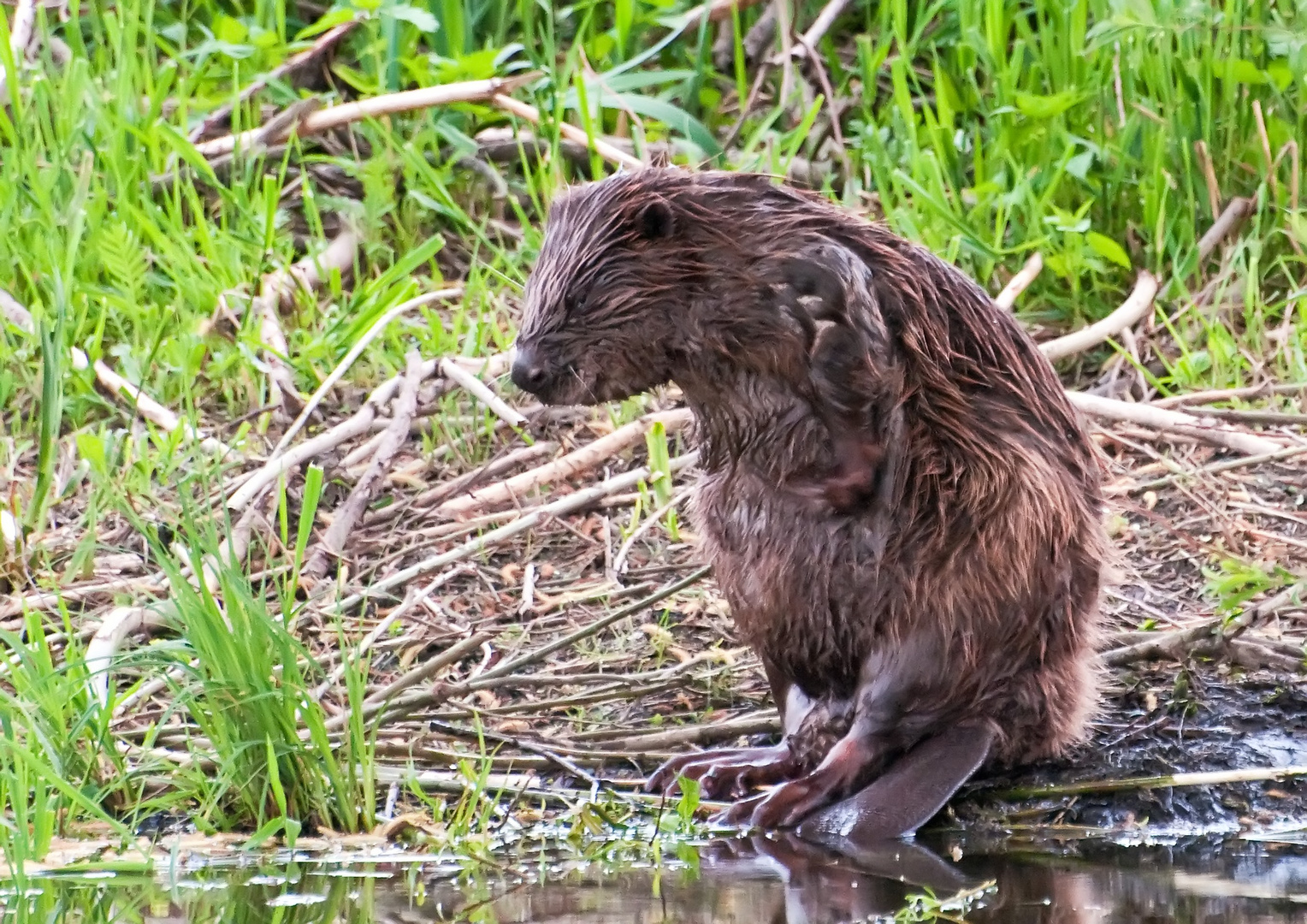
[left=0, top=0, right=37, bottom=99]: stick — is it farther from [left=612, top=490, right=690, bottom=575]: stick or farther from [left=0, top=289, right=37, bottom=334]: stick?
[left=612, top=490, right=690, bottom=575]: stick

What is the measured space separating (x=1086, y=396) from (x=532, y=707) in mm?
1542

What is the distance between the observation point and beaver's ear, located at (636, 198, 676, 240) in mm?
2793

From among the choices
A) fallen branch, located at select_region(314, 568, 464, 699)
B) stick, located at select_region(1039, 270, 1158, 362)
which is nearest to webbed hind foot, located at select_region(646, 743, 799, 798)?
fallen branch, located at select_region(314, 568, 464, 699)

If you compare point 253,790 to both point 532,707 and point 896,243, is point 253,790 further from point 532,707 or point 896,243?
point 896,243

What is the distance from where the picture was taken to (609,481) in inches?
161

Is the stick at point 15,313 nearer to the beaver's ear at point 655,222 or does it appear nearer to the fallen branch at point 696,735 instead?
the fallen branch at point 696,735

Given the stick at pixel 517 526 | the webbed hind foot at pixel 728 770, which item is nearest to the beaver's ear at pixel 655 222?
the webbed hind foot at pixel 728 770

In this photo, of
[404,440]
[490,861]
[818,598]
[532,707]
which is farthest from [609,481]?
[490,861]

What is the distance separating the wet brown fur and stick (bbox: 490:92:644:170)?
1.99 meters

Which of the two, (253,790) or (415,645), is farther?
(415,645)

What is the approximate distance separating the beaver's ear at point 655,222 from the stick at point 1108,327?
1.77 meters

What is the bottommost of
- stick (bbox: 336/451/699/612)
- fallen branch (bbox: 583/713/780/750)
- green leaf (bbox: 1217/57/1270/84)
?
fallen branch (bbox: 583/713/780/750)

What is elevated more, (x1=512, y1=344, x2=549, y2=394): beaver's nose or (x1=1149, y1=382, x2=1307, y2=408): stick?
(x1=512, y1=344, x2=549, y2=394): beaver's nose

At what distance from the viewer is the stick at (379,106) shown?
196 inches
